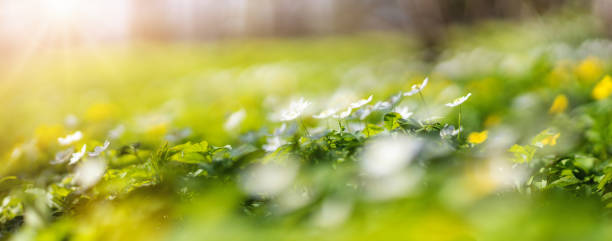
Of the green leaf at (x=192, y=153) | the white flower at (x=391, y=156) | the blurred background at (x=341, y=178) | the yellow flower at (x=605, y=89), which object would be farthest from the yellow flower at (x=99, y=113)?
the yellow flower at (x=605, y=89)

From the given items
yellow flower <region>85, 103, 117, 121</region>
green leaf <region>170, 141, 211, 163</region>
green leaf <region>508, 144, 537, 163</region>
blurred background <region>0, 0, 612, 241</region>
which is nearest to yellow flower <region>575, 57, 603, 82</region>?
blurred background <region>0, 0, 612, 241</region>

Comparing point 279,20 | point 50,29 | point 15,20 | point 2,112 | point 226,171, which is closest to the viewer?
point 226,171

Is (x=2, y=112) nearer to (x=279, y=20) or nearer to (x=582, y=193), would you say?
(x=582, y=193)

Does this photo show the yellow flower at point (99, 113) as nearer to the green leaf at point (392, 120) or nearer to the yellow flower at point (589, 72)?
the green leaf at point (392, 120)

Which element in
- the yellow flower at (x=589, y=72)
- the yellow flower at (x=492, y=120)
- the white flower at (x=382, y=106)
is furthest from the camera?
A: the yellow flower at (x=589, y=72)

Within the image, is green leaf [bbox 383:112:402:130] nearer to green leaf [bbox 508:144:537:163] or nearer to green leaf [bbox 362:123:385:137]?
green leaf [bbox 362:123:385:137]

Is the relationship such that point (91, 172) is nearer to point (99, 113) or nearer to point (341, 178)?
point (341, 178)

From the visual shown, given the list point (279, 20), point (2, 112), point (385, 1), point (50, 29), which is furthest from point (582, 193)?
point (279, 20)

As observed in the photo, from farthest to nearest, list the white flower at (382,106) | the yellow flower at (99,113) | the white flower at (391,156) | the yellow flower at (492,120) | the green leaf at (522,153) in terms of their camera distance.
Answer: the yellow flower at (99,113)
the yellow flower at (492,120)
the white flower at (382,106)
the green leaf at (522,153)
the white flower at (391,156)
